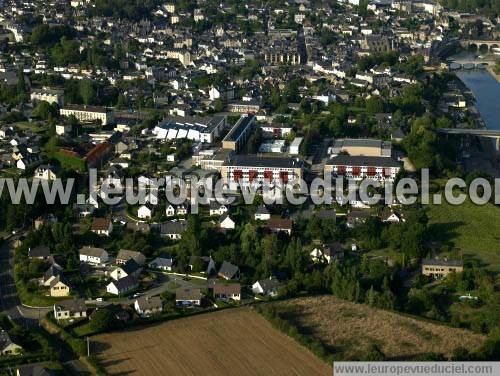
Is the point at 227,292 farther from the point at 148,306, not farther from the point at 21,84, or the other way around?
the point at 21,84

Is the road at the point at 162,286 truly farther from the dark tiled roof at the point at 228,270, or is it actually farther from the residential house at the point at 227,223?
the residential house at the point at 227,223

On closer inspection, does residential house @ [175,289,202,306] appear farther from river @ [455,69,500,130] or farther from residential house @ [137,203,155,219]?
river @ [455,69,500,130]

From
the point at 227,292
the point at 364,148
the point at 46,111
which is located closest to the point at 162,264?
the point at 227,292

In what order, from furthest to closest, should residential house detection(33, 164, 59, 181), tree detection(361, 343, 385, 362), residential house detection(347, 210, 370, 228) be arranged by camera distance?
residential house detection(33, 164, 59, 181) < residential house detection(347, 210, 370, 228) < tree detection(361, 343, 385, 362)

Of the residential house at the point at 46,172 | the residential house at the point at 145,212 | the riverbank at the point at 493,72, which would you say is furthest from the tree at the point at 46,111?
the riverbank at the point at 493,72

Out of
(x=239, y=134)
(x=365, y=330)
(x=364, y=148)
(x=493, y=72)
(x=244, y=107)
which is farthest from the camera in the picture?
(x=493, y=72)

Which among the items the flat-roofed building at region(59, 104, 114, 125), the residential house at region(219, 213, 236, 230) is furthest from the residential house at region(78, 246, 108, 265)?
the flat-roofed building at region(59, 104, 114, 125)
